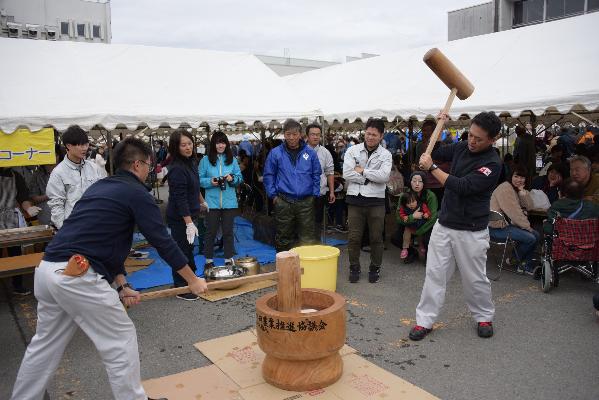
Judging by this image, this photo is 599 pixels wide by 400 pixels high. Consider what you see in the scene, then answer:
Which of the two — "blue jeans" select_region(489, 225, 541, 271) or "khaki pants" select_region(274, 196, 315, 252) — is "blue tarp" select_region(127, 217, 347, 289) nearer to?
"khaki pants" select_region(274, 196, 315, 252)

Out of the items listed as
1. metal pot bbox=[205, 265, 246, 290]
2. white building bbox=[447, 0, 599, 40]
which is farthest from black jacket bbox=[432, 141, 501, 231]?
white building bbox=[447, 0, 599, 40]

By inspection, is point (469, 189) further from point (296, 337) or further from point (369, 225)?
point (369, 225)

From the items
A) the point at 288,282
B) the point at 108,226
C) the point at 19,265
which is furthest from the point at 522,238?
the point at 19,265

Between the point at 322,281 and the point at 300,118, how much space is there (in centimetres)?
280

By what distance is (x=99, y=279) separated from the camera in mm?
2609

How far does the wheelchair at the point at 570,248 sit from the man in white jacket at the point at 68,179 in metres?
5.06

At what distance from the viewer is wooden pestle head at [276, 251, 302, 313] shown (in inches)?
127

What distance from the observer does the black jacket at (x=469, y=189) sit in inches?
152

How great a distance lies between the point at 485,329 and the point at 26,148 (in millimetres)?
5126

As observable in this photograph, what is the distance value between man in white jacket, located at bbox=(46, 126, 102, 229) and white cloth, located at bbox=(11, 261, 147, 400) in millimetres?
2328

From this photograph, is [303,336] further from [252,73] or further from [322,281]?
[252,73]

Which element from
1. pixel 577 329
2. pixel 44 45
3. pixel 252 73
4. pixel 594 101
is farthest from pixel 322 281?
pixel 44 45

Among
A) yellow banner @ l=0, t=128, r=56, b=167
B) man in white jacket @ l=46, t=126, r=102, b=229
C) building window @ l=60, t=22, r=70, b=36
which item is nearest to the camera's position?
man in white jacket @ l=46, t=126, r=102, b=229

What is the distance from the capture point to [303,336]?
3105mm
